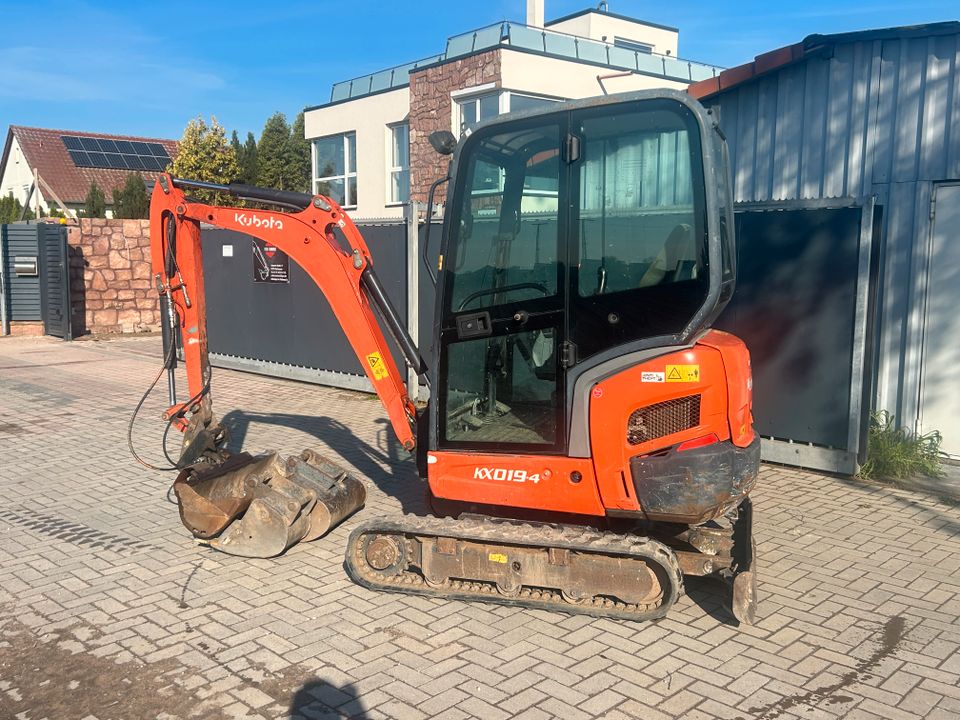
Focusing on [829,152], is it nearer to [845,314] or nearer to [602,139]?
[845,314]

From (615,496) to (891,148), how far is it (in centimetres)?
547

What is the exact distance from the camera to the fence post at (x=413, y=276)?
11.1 meters

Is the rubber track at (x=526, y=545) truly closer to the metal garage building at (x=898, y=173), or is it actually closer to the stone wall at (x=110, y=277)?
the metal garage building at (x=898, y=173)

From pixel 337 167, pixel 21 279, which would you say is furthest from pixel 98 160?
pixel 21 279

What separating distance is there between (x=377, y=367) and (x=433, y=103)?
16450 mm

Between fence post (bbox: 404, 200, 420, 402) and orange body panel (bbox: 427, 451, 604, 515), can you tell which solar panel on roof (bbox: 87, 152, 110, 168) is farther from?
orange body panel (bbox: 427, 451, 604, 515)

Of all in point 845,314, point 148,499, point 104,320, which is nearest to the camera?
point 148,499

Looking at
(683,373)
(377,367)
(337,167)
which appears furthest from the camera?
(337,167)

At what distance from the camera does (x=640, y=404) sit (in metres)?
4.74

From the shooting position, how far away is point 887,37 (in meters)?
8.34

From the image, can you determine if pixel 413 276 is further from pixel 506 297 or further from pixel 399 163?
pixel 399 163

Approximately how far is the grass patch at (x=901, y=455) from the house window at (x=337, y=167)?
1871cm

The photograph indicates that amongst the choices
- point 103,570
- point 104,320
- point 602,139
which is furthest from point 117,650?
point 104,320

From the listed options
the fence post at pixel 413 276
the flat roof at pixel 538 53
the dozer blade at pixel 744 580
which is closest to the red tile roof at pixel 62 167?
the flat roof at pixel 538 53
